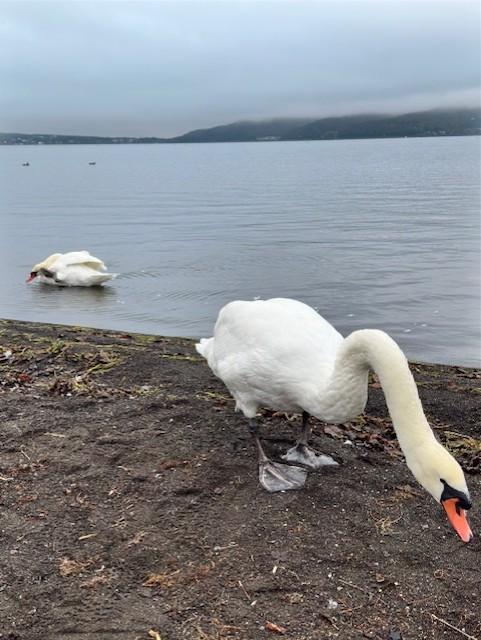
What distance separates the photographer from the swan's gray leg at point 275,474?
5.14m

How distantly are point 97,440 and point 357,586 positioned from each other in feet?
8.40

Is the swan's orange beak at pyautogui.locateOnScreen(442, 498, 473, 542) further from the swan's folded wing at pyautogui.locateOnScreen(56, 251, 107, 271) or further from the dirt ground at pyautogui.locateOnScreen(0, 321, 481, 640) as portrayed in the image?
the swan's folded wing at pyautogui.locateOnScreen(56, 251, 107, 271)

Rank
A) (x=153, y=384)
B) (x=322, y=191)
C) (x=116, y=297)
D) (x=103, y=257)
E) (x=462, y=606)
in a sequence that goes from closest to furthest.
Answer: (x=462, y=606) → (x=153, y=384) → (x=116, y=297) → (x=103, y=257) → (x=322, y=191)

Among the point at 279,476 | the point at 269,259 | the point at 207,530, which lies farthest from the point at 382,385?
the point at 269,259

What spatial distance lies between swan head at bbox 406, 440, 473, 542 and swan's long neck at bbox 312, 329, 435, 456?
0.45 ft

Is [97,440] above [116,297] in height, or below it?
above

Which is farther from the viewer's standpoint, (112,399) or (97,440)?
(112,399)

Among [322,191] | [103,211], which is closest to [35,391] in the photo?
[103,211]

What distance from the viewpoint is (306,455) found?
564 centimetres

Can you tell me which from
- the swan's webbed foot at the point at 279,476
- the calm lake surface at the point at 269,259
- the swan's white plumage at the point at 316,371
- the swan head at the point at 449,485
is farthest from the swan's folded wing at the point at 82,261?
the swan head at the point at 449,485

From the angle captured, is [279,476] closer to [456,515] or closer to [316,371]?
[316,371]

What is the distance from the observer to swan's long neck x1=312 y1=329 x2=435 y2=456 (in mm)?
3955

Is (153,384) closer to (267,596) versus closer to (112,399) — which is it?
(112,399)

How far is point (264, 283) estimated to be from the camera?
1597 centimetres
